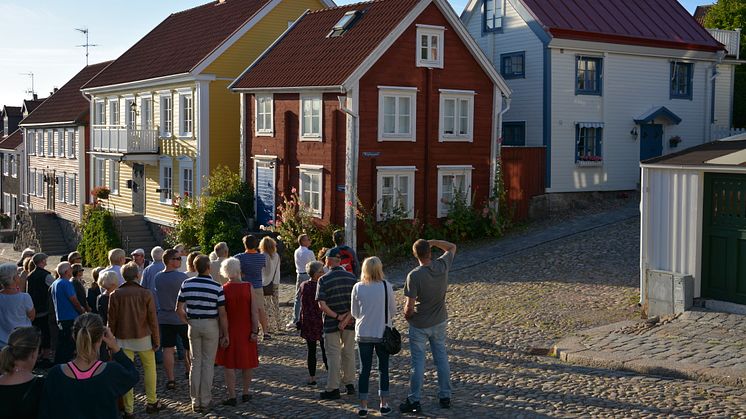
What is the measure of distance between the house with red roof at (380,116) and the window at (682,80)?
7054mm

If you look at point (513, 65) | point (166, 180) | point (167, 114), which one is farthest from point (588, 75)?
point (166, 180)

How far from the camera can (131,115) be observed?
34.1 metres

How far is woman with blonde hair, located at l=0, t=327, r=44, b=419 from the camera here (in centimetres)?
575

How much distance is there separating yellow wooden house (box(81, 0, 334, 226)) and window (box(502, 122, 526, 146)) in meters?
8.59

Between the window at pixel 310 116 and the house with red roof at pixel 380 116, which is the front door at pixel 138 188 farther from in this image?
the window at pixel 310 116

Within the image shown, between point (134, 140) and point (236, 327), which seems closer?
point (236, 327)

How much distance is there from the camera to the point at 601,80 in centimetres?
2688

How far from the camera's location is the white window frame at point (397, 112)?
23.0 meters

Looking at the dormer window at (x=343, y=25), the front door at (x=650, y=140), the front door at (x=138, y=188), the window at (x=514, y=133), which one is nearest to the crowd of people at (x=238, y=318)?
the dormer window at (x=343, y=25)

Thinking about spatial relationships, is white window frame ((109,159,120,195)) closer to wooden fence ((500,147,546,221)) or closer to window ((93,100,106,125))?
window ((93,100,106,125))

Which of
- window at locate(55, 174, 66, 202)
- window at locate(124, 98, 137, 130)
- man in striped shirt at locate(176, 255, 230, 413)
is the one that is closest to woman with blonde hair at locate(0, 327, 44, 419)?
man in striped shirt at locate(176, 255, 230, 413)

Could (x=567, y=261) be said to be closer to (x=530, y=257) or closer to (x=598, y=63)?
(x=530, y=257)

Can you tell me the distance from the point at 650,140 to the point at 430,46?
366 inches

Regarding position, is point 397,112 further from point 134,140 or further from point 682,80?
point 134,140
